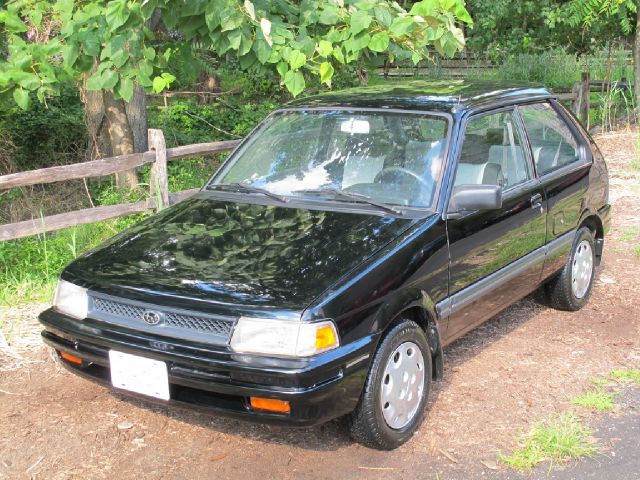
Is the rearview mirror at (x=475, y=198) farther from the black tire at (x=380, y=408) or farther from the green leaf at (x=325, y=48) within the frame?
the green leaf at (x=325, y=48)

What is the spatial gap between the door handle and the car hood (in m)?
1.25

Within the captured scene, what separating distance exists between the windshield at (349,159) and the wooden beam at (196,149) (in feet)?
9.14

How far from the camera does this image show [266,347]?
122 inches

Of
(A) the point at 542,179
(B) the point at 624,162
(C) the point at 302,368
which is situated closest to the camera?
(C) the point at 302,368

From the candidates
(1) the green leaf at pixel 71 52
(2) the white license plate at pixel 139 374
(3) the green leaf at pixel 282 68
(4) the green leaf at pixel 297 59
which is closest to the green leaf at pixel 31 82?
(1) the green leaf at pixel 71 52

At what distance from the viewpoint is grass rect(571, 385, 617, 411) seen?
405 cm

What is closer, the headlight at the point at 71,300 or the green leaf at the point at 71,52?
the headlight at the point at 71,300

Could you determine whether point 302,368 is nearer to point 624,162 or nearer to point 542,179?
point 542,179

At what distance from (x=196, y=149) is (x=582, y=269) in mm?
3985

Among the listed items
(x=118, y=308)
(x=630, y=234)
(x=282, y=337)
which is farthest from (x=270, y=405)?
(x=630, y=234)

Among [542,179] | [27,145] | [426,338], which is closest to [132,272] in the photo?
[426,338]

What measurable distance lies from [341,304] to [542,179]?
2251mm

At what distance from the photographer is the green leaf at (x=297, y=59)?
5.45 metres

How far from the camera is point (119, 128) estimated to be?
9.39 metres
